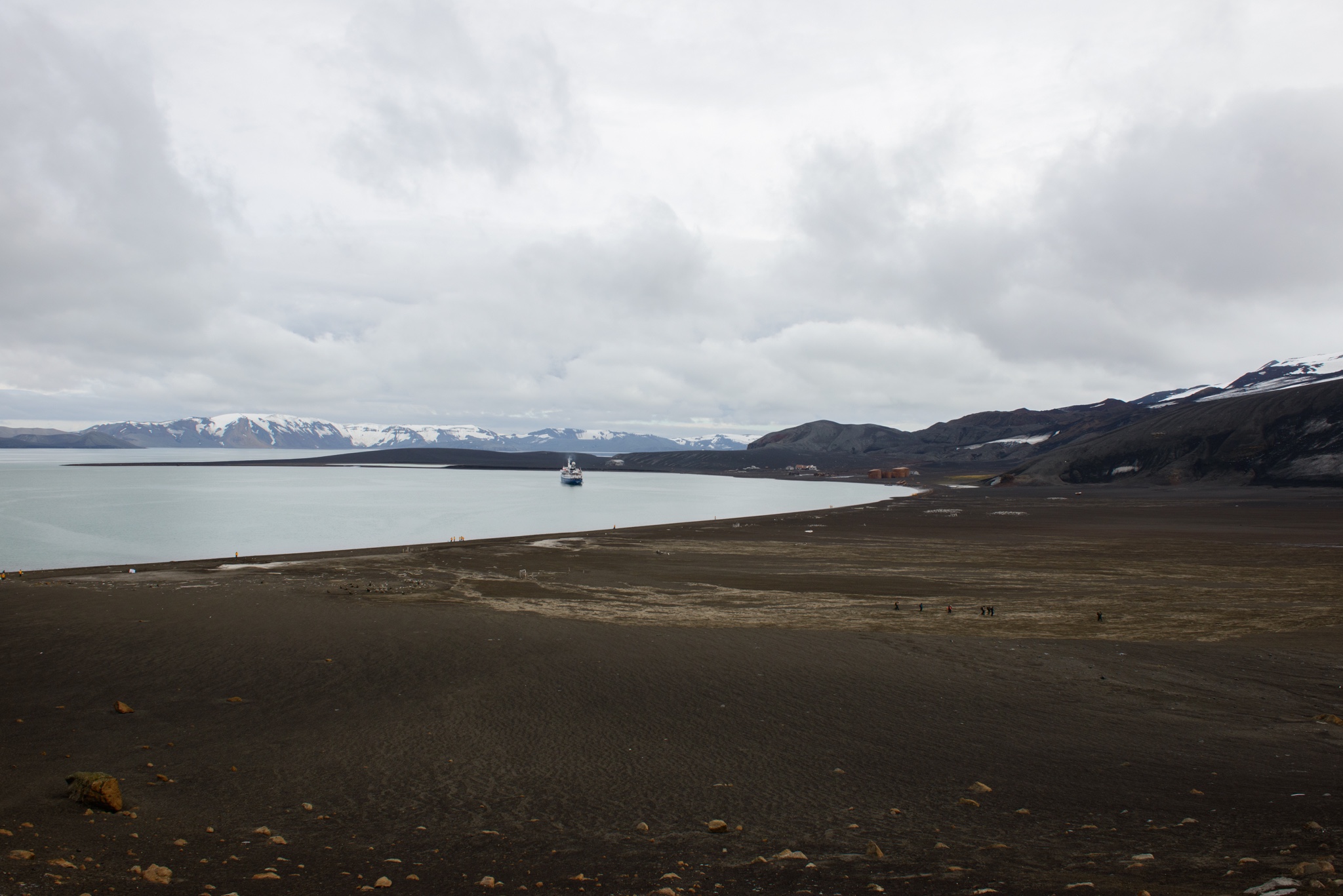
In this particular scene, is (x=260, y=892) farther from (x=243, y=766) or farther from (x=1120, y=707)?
(x=1120, y=707)

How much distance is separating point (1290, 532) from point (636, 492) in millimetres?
80452

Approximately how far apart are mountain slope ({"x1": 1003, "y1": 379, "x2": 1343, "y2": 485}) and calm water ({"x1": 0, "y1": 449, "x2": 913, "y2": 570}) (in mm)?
30223

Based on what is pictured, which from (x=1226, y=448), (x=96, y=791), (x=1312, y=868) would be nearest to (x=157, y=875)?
(x=96, y=791)

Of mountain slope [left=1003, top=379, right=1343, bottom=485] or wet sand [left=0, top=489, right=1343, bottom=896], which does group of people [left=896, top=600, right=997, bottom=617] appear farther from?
mountain slope [left=1003, top=379, right=1343, bottom=485]

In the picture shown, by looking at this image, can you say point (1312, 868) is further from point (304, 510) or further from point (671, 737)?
point (304, 510)

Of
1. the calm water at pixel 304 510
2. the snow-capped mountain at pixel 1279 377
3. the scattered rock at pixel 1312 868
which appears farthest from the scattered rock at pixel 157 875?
the snow-capped mountain at pixel 1279 377

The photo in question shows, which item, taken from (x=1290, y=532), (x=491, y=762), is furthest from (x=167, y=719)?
(x=1290, y=532)

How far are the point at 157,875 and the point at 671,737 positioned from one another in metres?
5.67

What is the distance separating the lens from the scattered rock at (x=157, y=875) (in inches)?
229

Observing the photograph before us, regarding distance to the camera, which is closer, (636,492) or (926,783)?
(926,783)

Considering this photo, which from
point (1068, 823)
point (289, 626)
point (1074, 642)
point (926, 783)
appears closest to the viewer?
point (1068, 823)

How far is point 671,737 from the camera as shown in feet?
31.7

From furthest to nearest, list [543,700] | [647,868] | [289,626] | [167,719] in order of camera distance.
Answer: [289,626] < [543,700] < [167,719] < [647,868]

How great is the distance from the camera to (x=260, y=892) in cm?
575
